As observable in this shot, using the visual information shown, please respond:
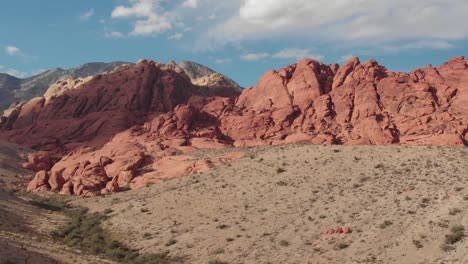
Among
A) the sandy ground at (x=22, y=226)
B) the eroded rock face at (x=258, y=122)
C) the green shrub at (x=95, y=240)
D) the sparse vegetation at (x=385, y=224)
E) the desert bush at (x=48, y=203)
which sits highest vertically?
the eroded rock face at (x=258, y=122)

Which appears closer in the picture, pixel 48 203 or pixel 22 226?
pixel 22 226

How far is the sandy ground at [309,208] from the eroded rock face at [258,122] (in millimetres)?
6751

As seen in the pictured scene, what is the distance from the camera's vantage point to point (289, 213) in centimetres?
4838

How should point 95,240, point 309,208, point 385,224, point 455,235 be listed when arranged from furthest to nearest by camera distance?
point 95,240 < point 309,208 < point 385,224 < point 455,235

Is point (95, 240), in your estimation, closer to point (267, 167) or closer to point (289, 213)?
point (289, 213)

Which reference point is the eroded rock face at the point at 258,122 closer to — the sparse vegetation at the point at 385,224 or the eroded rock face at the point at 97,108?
the eroded rock face at the point at 97,108

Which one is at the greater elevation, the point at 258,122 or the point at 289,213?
the point at 258,122

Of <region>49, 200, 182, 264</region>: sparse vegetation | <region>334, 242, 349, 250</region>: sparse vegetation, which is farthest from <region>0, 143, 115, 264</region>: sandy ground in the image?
<region>334, 242, 349, 250</region>: sparse vegetation

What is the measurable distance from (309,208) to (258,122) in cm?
3797

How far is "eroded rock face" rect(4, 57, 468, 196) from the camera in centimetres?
7075

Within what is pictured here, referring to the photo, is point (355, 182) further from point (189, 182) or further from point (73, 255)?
point (73, 255)

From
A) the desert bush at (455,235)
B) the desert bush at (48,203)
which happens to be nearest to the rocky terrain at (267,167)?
the desert bush at (455,235)

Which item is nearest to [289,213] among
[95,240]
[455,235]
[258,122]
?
[455,235]

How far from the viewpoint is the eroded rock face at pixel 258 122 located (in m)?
70.8
